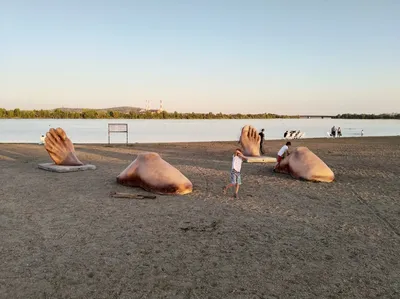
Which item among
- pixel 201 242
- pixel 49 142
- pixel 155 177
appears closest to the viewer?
pixel 201 242

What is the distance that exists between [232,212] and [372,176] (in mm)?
7822

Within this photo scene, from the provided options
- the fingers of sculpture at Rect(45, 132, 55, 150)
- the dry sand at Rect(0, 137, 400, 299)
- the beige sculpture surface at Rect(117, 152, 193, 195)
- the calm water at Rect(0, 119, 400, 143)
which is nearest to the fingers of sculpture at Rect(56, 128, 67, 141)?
the fingers of sculpture at Rect(45, 132, 55, 150)

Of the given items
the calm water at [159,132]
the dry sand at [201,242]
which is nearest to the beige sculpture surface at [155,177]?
the dry sand at [201,242]

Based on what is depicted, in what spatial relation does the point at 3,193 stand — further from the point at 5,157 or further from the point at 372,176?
the point at 372,176

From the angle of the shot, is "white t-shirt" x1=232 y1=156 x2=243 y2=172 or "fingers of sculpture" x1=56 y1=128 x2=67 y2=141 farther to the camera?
"fingers of sculpture" x1=56 y1=128 x2=67 y2=141

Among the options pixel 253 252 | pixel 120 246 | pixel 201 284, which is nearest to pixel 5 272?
pixel 120 246

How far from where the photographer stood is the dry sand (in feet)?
15.9

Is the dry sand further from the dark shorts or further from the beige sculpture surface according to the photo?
the dark shorts

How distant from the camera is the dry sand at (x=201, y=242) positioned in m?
4.84

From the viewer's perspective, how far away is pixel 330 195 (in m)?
10.5

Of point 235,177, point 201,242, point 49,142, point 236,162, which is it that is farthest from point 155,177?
point 49,142

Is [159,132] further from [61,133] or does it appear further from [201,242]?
[201,242]

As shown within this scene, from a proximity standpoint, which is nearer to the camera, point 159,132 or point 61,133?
point 61,133

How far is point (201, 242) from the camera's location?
6445 millimetres
